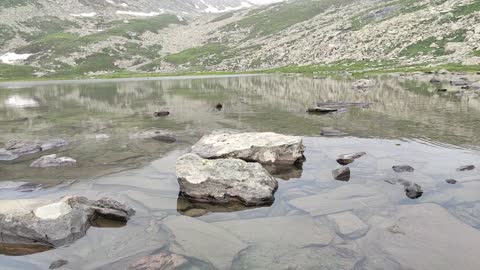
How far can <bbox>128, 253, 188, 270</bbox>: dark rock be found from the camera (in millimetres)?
8709

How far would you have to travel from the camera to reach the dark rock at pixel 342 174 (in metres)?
15.1

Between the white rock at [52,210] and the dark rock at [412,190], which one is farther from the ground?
the white rock at [52,210]

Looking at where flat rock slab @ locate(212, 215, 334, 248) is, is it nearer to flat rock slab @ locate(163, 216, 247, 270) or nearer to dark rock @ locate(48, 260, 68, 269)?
flat rock slab @ locate(163, 216, 247, 270)

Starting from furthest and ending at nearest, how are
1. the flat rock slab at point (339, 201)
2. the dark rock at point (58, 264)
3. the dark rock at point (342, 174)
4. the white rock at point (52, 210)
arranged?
the dark rock at point (342, 174), the flat rock slab at point (339, 201), the white rock at point (52, 210), the dark rock at point (58, 264)

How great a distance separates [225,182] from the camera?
13.6 metres

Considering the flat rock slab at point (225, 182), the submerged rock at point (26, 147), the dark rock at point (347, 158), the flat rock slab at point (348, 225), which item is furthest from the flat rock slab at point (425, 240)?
the submerged rock at point (26, 147)

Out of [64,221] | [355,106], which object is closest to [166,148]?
[64,221]

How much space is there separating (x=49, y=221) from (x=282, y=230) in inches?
242

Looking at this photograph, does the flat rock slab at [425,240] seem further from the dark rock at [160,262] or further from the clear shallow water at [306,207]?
the dark rock at [160,262]

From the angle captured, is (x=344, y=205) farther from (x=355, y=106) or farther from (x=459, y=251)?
(x=355, y=106)

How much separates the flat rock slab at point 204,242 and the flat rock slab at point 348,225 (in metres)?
2.67

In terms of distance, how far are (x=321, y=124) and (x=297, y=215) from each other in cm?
1684

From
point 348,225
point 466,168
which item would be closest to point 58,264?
point 348,225

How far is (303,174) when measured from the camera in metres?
16.2
